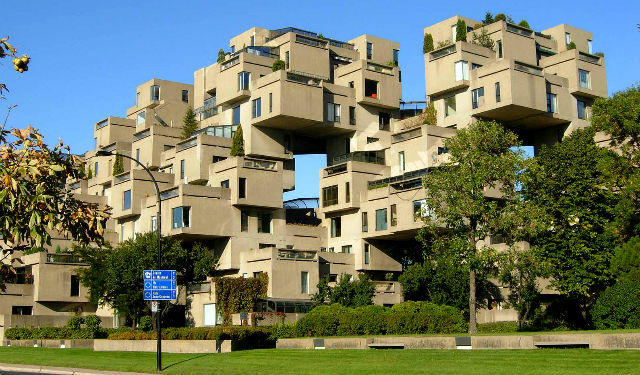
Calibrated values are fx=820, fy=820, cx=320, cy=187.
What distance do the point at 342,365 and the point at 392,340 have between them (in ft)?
22.7

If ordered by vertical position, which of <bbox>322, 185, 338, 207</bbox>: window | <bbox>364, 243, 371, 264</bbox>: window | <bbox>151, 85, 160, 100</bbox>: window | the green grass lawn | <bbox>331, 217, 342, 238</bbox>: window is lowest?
the green grass lawn

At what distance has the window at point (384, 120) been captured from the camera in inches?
3132

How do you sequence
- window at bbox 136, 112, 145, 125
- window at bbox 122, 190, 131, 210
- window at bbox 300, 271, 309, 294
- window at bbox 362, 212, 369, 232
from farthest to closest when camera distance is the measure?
1. window at bbox 136, 112, 145, 125
2. window at bbox 122, 190, 131, 210
3. window at bbox 362, 212, 369, 232
4. window at bbox 300, 271, 309, 294

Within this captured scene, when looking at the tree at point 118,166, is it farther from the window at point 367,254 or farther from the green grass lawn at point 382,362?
the green grass lawn at point 382,362

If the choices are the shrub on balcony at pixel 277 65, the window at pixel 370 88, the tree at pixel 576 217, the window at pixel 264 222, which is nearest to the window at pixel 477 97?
the window at pixel 370 88

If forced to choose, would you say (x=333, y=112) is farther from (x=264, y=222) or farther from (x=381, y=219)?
(x=381, y=219)

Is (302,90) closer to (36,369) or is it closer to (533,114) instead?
(533,114)

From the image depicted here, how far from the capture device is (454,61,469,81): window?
7312 cm

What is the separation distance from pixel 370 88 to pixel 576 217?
32051 millimetres

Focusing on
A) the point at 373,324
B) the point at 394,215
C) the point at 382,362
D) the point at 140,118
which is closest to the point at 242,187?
the point at 394,215

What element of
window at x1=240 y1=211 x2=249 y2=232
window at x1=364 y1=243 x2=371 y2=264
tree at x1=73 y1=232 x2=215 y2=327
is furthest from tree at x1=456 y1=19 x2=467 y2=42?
tree at x1=73 y1=232 x2=215 y2=327

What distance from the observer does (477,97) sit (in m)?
71.3

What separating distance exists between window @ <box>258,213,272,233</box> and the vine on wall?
877 cm

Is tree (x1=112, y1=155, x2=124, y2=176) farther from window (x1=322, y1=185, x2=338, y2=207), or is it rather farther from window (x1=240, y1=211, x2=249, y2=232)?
window (x1=322, y1=185, x2=338, y2=207)
